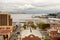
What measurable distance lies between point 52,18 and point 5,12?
390 cm

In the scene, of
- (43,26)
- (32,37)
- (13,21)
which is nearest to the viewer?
(32,37)

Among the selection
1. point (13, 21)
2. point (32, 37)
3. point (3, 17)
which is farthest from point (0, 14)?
point (32, 37)

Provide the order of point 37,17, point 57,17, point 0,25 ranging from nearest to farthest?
point 0,25, point 57,17, point 37,17

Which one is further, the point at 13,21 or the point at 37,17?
the point at 37,17

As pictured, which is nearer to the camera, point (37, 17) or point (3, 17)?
point (3, 17)

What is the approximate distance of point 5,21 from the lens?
11469 millimetres

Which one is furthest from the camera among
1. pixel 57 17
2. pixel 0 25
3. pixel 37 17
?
pixel 37 17

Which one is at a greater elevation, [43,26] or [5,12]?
[5,12]

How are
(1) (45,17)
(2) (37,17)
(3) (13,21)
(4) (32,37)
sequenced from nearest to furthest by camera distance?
(4) (32,37) → (3) (13,21) → (1) (45,17) → (2) (37,17)

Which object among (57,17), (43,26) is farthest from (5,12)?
(57,17)

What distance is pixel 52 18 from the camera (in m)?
14.4

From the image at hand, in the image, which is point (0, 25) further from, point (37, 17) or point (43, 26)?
point (37, 17)

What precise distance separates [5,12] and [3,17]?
12.6 inches

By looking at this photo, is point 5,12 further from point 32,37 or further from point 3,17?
point 32,37
